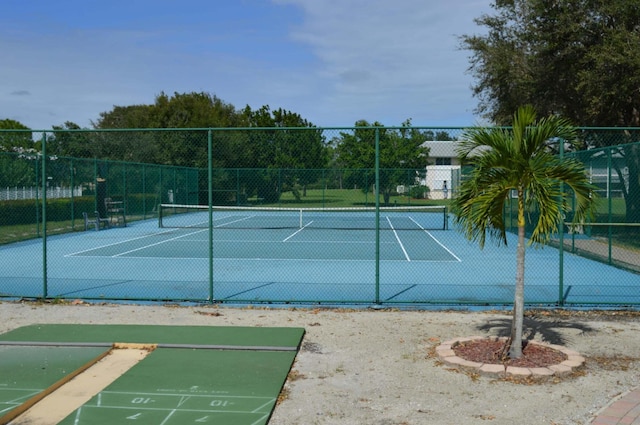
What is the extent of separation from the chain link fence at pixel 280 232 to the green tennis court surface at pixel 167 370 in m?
2.02

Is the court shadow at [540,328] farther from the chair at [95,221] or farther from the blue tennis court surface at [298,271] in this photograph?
the chair at [95,221]

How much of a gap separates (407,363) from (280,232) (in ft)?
52.7

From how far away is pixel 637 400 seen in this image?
5.27 m

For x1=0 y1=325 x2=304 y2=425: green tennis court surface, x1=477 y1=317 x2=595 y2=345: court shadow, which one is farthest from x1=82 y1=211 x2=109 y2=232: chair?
x1=477 y1=317 x2=595 y2=345: court shadow

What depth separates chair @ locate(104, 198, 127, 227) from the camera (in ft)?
80.1

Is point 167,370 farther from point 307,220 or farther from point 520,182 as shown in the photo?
point 307,220

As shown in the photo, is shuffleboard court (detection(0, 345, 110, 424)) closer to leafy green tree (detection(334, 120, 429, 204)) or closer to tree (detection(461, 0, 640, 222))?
tree (detection(461, 0, 640, 222))

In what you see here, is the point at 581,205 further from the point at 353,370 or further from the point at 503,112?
the point at 503,112

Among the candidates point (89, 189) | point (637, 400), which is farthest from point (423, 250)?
point (89, 189)

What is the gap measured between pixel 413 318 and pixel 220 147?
2510cm

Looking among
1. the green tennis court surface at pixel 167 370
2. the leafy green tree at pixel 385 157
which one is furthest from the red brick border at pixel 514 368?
the leafy green tree at pixel 385 157

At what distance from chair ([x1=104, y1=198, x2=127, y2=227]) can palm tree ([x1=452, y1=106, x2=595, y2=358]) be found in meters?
20.2

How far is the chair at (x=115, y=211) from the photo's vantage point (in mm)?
24403

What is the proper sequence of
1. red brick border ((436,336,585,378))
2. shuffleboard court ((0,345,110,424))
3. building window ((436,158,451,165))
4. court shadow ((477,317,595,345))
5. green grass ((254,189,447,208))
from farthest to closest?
building window ((436,158,451,165)) < green grass ((254,189,447,208)) < court shadow ((477,317,595,345)) < red brick border ((436,336,585,378)) < shuffleboard court ((0,345,110,424))
